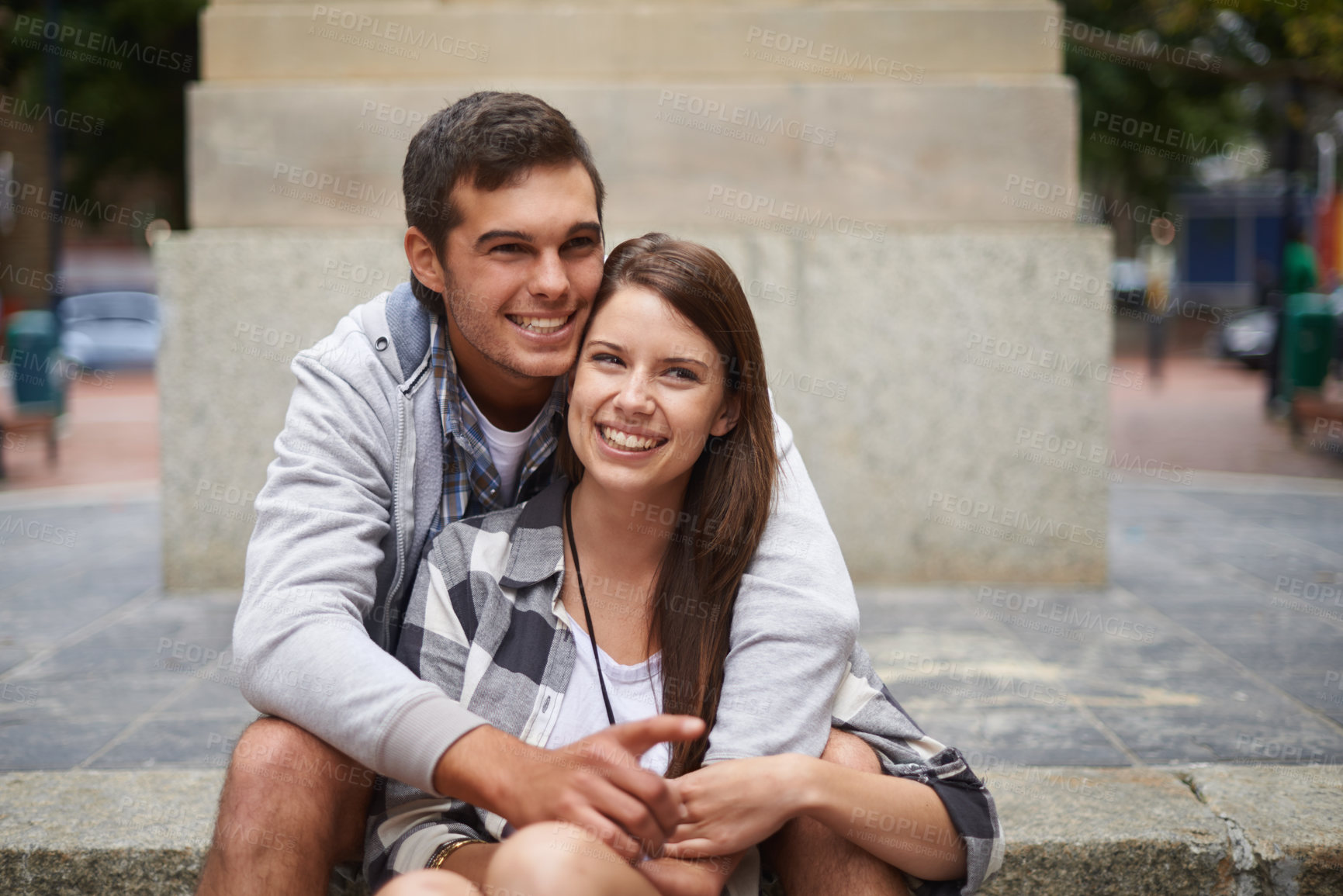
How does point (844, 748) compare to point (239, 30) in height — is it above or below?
below

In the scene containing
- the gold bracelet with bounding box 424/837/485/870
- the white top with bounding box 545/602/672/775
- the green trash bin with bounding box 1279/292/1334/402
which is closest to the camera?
the gold bracelet with bounding box 424/837/485/870

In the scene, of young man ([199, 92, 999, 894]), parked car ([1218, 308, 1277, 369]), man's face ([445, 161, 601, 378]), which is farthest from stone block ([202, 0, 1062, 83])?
parked car ([1218, 308, 1277, 369])

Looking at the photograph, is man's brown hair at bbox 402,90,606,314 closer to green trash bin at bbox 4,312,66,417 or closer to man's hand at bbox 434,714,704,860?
man's hand at bbox 434,714,704,860

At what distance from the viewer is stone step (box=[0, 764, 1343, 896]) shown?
250 cm

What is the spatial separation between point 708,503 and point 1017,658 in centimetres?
207

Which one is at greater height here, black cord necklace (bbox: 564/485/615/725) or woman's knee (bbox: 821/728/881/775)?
black cord necklace (bbox: 564/485/615/725)

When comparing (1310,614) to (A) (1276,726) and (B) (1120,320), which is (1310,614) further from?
(B) (1120,320)

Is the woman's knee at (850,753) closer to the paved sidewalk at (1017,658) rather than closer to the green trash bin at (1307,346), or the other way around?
the paved sidewalk at (1017,658)

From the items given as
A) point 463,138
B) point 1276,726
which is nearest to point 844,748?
point 463,138

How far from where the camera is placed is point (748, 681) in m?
2.10

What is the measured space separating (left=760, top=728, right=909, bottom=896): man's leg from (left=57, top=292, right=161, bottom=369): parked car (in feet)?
73.3

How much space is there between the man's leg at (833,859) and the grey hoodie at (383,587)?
68mm

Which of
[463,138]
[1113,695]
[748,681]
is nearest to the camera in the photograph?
[748,681]

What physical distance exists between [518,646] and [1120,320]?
3541cm
